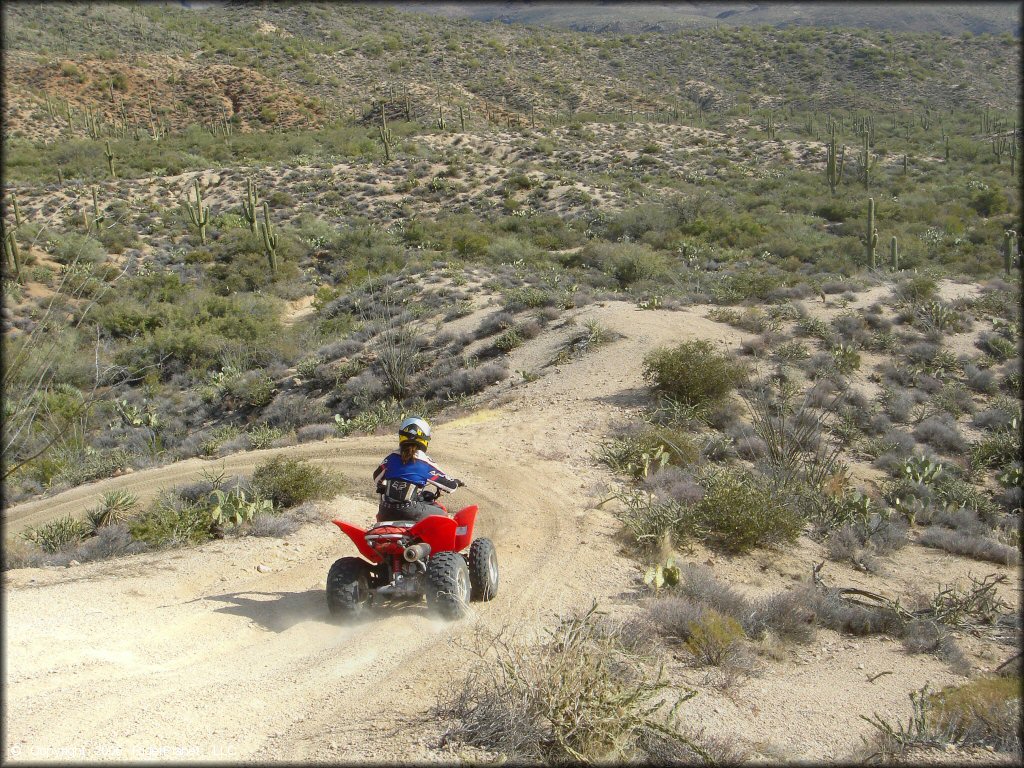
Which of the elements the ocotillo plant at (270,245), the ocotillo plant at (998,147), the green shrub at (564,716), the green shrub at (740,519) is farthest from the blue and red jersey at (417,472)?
the ocotillo plant at (998,147)

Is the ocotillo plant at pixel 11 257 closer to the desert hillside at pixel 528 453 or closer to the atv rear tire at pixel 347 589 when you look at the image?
the desert hillside at pixel 528 453

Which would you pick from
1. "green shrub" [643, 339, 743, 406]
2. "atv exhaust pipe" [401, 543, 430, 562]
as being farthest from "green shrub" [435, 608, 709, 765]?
"green shrub" [643, 339, 743, 406]

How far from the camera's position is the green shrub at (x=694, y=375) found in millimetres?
12305

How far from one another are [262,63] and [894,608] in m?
72.2

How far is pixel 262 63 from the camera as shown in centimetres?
6506

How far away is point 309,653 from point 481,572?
1498 millimetres

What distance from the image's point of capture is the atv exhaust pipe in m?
5.24

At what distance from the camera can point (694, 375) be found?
40.5 feet

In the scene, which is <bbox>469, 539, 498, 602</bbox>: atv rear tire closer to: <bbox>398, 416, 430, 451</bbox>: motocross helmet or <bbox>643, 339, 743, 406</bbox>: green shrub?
<bbox>398, 416, 430, 451</bbox>: motocross helmet

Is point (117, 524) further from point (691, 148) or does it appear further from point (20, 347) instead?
point (691, 148)

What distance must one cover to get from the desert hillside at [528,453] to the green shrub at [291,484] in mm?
39

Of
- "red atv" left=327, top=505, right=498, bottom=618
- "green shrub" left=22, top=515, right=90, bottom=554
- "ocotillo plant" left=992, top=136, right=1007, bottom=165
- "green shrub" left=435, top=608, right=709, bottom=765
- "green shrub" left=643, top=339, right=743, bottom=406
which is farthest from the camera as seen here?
"ocotillo plant" left=992, top=136, right=1007, bottom=165

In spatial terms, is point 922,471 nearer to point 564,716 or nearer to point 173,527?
point 564,716

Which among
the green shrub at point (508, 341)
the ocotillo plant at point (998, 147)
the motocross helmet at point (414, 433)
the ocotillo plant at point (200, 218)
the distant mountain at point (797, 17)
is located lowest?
the green shrub at point (508, 341)
